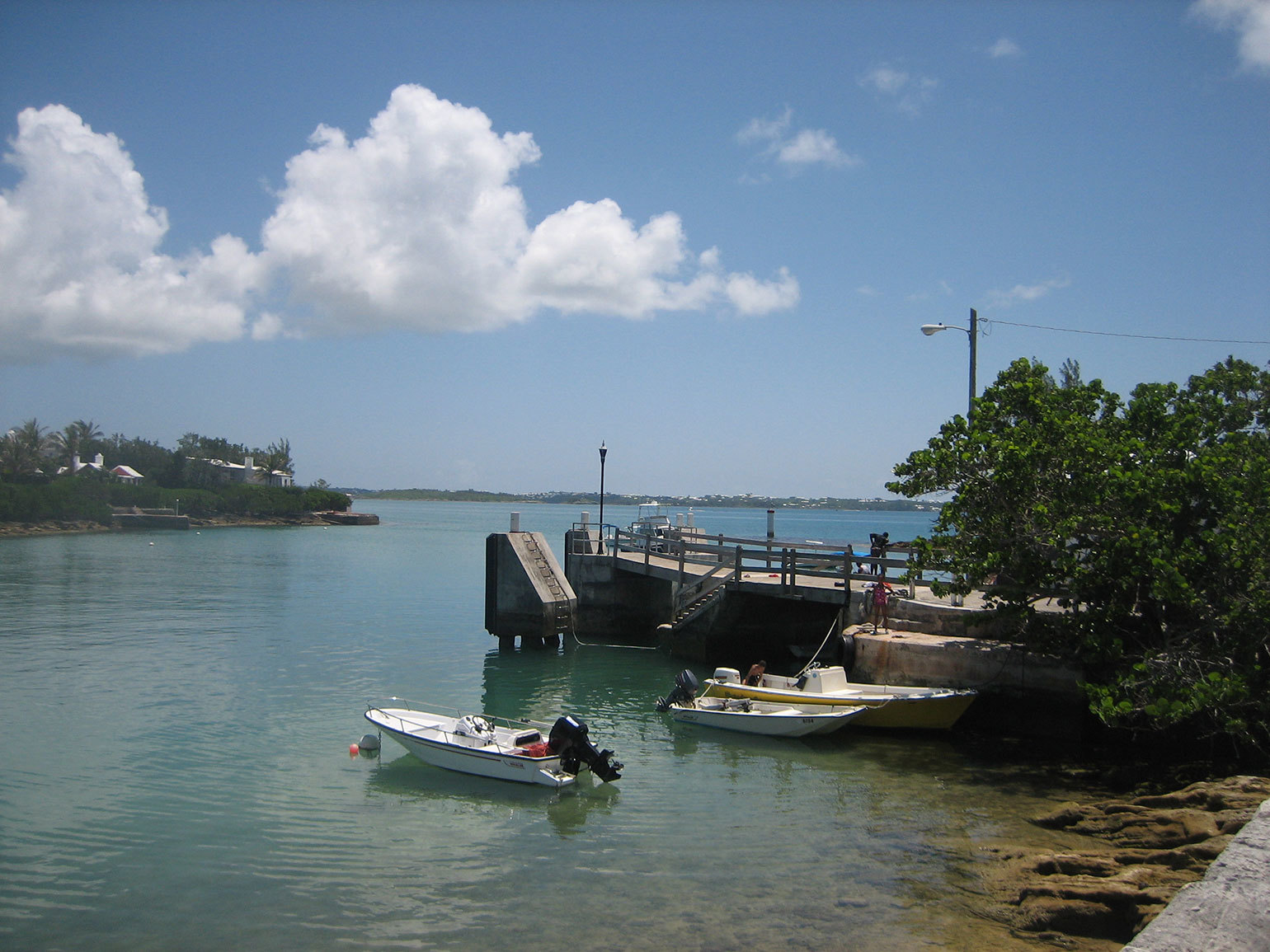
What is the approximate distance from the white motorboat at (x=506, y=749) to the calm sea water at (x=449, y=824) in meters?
0.26

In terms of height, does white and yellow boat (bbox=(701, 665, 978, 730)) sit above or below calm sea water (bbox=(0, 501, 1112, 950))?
above

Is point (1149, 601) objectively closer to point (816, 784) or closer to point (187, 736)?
point (816, 784)

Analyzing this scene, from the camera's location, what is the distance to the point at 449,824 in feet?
41.2

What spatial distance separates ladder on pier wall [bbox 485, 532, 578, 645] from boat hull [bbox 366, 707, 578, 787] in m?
10.0

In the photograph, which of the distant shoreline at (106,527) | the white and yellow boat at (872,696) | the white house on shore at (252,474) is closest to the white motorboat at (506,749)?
the white and yellow boat at (872,696)

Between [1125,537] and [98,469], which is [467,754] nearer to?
[1125,537]

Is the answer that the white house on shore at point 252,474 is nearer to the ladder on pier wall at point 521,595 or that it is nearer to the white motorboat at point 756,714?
the ladder on pier wall at point 521,595

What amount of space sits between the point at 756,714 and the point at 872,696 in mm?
2140

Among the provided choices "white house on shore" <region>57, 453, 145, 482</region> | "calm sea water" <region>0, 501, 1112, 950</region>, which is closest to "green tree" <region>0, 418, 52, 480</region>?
"white house on shore" <region>57, 453, 145, 482</region>

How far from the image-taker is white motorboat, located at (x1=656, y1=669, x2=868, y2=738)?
53.4 feet

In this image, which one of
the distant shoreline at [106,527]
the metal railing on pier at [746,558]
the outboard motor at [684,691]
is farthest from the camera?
the distant shoreline at [106,527]

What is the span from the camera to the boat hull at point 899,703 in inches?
635

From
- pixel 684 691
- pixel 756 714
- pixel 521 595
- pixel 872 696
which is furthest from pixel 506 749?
pixel 521 595

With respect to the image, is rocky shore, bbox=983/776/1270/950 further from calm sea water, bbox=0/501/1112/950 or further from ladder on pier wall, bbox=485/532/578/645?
ladder on pier wall, bbox=485/532/578/645
